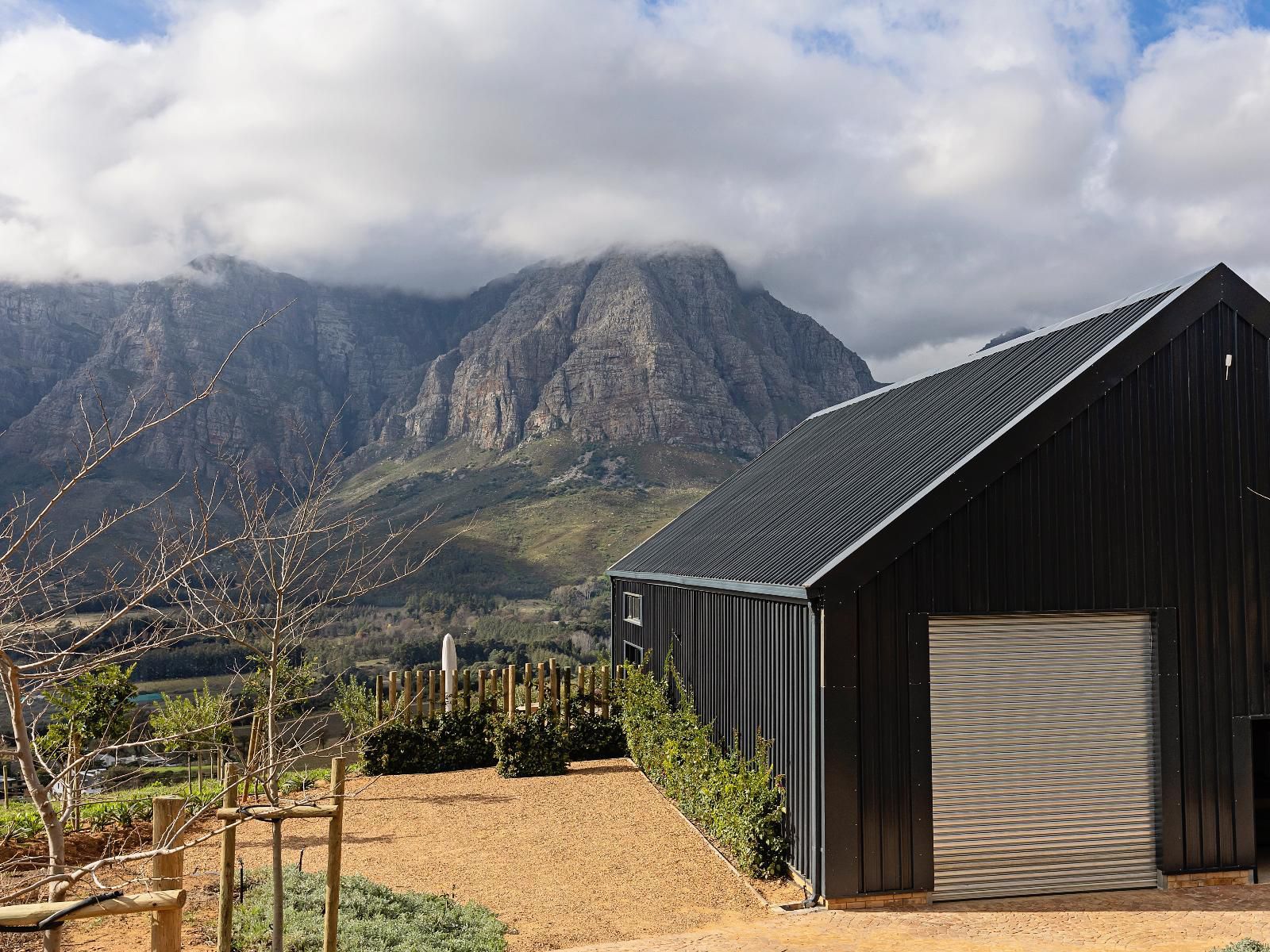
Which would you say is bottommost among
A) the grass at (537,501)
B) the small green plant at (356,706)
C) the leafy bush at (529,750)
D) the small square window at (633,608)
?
the leafy bush at (529,750)

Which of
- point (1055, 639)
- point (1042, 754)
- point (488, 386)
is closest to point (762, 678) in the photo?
point (1042, 754)

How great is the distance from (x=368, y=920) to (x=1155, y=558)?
795cm

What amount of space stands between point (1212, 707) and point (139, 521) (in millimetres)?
48956

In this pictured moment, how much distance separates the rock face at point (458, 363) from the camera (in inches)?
3339

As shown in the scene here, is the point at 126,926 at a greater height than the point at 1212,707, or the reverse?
the point at 1212,707

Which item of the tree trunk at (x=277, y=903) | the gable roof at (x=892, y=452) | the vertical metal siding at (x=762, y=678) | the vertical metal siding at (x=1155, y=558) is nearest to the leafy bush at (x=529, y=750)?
the vertical metal siding at (x=762, y=678)

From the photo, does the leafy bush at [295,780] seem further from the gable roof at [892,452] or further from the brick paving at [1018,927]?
the brick paving at [1018,927]

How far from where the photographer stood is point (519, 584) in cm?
5134

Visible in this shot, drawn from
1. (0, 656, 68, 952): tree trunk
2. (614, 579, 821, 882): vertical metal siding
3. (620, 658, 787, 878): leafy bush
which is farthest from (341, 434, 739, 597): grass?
(0, 656, 68, 952): tree trunk

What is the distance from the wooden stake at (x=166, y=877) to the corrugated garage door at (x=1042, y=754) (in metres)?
6.27

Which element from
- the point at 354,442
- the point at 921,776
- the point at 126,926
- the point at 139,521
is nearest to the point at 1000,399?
the point at 921,776

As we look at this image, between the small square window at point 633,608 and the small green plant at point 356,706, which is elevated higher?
the small square window at point 633,608

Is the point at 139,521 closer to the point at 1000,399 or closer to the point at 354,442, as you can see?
the point at 1000,399

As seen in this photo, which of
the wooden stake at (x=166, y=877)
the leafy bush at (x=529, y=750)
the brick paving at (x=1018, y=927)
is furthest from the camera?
the leafy bush at (x=529, y=750)
